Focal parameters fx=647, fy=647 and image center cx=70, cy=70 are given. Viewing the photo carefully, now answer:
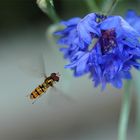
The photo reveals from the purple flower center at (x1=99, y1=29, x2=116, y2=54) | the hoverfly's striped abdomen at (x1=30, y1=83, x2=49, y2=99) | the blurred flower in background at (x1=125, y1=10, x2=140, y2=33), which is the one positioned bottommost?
→ the hoverfly's striped abdomen at (x1=30, y1=83, x2=49, y2=99)

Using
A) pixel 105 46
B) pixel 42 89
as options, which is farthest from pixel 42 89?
pixel 105 46

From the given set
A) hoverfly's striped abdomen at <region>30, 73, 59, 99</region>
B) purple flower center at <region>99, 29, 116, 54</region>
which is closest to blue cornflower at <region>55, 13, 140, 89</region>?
purple flower center at <region>99, 29, 116, 54</region>

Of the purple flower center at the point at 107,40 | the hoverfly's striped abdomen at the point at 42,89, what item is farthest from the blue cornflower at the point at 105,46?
the hoverfly's striped abdomen at the point at 42,89

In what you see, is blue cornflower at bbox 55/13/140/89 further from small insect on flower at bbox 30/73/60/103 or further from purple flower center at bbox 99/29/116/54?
small insect on flower at bbox 30/73/60/103

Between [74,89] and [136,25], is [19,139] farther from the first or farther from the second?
[136,25]

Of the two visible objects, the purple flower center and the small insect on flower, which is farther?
the small insect on flower

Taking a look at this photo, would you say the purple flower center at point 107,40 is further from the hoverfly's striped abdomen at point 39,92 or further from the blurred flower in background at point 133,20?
the hoverfly's striped abdomen at point 39,92

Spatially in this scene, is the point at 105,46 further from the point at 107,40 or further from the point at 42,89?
the point at 42,89
